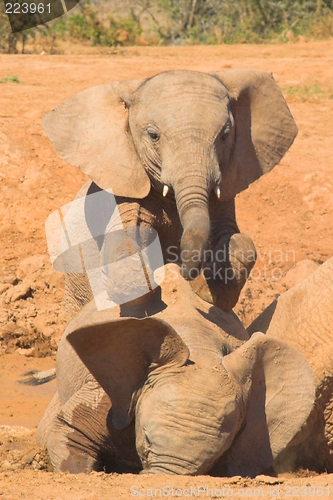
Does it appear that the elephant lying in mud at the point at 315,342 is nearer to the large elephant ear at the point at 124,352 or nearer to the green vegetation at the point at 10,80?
the large elephant ear at the point at 124,352

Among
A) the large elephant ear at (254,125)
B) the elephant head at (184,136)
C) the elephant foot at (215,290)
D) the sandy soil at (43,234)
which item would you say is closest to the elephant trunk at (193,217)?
the elephant head at (184,136)

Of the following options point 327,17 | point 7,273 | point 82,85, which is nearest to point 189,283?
point 7,273

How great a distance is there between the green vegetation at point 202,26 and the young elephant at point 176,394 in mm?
10114

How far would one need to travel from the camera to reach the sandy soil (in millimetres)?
3850

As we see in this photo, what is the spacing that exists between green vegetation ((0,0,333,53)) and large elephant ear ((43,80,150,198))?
8795 millimetres

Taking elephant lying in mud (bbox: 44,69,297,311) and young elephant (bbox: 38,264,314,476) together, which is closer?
young elephant (bbox: 38,264,314,476)

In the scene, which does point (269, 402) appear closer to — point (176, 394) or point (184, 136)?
point (176, 394)

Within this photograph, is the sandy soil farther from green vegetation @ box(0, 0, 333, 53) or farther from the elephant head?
green vegetation @ box(0, 0, 333, 53)

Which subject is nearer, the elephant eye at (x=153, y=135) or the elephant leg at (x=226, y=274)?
the elephant leg at (x=226, y=274)

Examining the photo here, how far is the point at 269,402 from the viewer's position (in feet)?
13.3

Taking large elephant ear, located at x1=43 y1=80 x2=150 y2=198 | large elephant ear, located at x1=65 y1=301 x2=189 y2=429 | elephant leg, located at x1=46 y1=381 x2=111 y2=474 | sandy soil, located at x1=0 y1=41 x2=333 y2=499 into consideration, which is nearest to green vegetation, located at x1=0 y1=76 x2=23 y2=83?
sandy soil, located at x1=0 y1=41 x2=333 y2=499

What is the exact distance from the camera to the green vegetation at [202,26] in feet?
48.3

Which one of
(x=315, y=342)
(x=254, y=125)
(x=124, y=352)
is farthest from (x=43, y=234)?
(x=124, y=352)

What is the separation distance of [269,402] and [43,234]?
4179 millimetres
